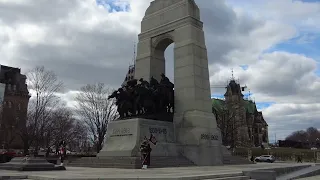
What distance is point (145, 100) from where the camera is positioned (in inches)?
920

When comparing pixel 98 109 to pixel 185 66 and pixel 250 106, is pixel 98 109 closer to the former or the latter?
pixel 185 66

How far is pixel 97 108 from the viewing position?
45.0 metres

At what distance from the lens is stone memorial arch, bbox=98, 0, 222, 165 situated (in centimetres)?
2186

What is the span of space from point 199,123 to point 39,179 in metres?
13.7

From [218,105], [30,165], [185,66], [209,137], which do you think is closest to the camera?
[30,165]

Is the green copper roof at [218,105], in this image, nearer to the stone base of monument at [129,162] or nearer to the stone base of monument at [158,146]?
the stone base of monument at [158,146]

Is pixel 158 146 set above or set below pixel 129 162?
above

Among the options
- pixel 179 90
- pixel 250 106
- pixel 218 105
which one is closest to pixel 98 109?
pixel 179 90

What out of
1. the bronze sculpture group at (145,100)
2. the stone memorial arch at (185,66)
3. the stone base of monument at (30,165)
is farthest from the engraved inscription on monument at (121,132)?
the stone base of monument at (30,165)

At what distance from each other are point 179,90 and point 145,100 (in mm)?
2886

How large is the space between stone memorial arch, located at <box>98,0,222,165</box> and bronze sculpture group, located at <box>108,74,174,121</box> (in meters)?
0.78

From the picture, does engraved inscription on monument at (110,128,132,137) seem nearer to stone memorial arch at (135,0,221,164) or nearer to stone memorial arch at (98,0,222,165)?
stone memorial arch at (98,0,222,165)

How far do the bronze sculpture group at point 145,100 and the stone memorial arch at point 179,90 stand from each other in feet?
2.55

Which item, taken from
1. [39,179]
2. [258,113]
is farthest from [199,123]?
[258,113]
